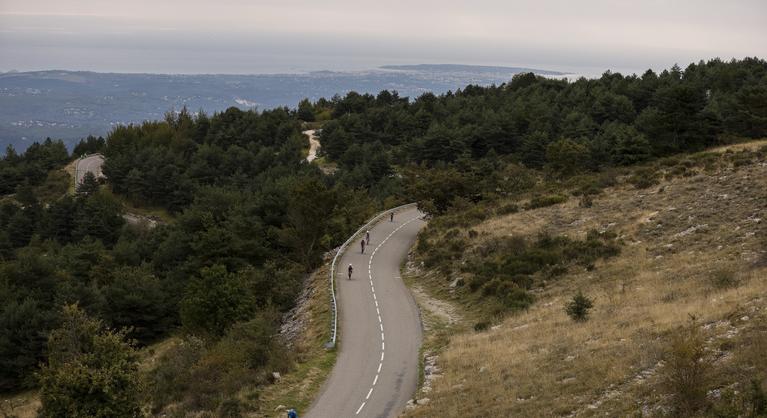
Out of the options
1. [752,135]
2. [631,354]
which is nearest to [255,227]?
[631,354]

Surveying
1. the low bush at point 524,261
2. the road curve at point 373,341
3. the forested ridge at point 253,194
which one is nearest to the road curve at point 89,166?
the forested ridge at point 253,194

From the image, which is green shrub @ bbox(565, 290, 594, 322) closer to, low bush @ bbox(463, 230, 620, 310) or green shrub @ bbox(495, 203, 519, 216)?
low bush @ bbox(463, 230, 620, 310)

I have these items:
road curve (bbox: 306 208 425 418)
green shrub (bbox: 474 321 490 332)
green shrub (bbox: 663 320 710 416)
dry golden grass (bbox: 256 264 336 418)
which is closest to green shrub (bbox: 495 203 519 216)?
road curve (bbox: 306 208 425 418)

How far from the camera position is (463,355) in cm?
2191

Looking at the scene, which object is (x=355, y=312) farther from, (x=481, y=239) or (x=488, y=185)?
(x=488, y=185)

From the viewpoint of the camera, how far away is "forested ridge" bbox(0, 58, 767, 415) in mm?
28438

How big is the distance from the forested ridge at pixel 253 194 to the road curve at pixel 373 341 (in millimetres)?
2604

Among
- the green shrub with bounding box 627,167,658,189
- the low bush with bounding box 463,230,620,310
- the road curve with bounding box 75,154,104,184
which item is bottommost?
the road curve with bounding box 75,154,104,184

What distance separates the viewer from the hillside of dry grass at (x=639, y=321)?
532 inches

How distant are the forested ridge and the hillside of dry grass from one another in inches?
145

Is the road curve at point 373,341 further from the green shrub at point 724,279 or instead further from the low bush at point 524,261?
the green shrub at point 724,279

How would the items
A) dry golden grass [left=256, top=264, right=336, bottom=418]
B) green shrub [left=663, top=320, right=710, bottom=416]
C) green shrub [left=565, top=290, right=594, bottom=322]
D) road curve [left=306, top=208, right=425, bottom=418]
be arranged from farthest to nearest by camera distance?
green shrub [left=565, top=290, right=594, bottom=322]
road curve [left=306, top=208, right=425, bottom=418]
dry golden grass [left=256, top=264, right=336, bottom=418]
green shrub [left=663, top=320, right=710, bottom=416]

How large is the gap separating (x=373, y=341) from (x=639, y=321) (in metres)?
10.9

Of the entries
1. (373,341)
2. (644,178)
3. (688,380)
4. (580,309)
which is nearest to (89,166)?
(644,178)
